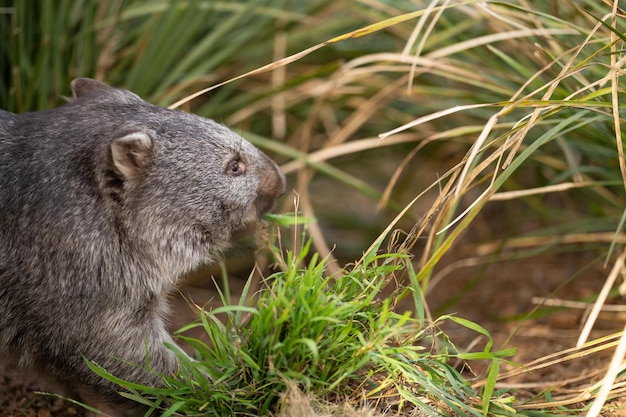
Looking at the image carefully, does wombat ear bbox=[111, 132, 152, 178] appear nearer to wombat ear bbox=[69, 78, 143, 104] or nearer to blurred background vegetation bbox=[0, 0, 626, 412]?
wombat ear bbox=[69, 78, 143, 104]

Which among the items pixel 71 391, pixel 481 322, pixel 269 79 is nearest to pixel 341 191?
pixel 269 79

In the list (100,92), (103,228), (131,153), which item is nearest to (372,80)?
(100,92)

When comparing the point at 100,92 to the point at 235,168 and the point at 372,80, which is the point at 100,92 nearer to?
the point at 235,168

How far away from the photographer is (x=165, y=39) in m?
4.22

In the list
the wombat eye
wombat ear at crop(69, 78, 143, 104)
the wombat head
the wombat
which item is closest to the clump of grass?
the wombat

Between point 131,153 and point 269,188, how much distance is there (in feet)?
2.09

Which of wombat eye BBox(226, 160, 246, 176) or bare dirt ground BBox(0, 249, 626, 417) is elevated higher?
wombat eye BBox(226, 160, 246, 176)

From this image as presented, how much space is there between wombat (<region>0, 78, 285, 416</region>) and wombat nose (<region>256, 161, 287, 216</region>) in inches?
4.6

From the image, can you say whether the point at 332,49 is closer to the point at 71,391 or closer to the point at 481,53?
the point at 481,53

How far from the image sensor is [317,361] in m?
2.51

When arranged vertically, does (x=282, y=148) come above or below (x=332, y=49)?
below

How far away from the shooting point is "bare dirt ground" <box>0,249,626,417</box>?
3372 millimetres

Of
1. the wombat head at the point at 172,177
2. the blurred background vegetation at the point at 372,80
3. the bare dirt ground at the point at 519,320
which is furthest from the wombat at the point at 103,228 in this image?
the blurred background vegetation at the point at 372,80

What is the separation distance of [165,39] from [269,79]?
0.92m
